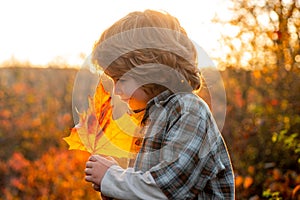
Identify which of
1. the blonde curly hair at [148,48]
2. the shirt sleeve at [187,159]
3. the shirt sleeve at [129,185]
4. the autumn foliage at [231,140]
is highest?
the blonde curly hair at [148,48]

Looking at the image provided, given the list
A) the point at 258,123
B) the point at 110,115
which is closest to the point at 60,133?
the point at 258,123

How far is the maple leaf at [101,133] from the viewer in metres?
2.15

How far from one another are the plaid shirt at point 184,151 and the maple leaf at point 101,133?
93mm

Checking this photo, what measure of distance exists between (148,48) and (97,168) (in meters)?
0.46

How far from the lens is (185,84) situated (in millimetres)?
2145

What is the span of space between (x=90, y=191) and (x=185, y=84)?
370 cm

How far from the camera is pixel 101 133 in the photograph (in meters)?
2.15

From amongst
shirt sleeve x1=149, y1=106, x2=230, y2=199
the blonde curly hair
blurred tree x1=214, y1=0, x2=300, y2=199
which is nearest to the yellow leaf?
the blonde curly hair

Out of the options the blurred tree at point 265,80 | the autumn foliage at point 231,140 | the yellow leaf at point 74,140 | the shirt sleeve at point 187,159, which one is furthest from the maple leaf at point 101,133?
the blurred tree at point 265,80

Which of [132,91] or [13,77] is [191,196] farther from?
[13,77]

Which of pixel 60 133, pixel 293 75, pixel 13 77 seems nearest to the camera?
pixel 293 75

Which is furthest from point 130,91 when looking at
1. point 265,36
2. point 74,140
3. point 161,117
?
point 265,36

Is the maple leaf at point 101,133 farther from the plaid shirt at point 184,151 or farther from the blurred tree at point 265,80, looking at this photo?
the blurred tree at point 265,80

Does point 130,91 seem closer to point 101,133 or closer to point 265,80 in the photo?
point 101,133
